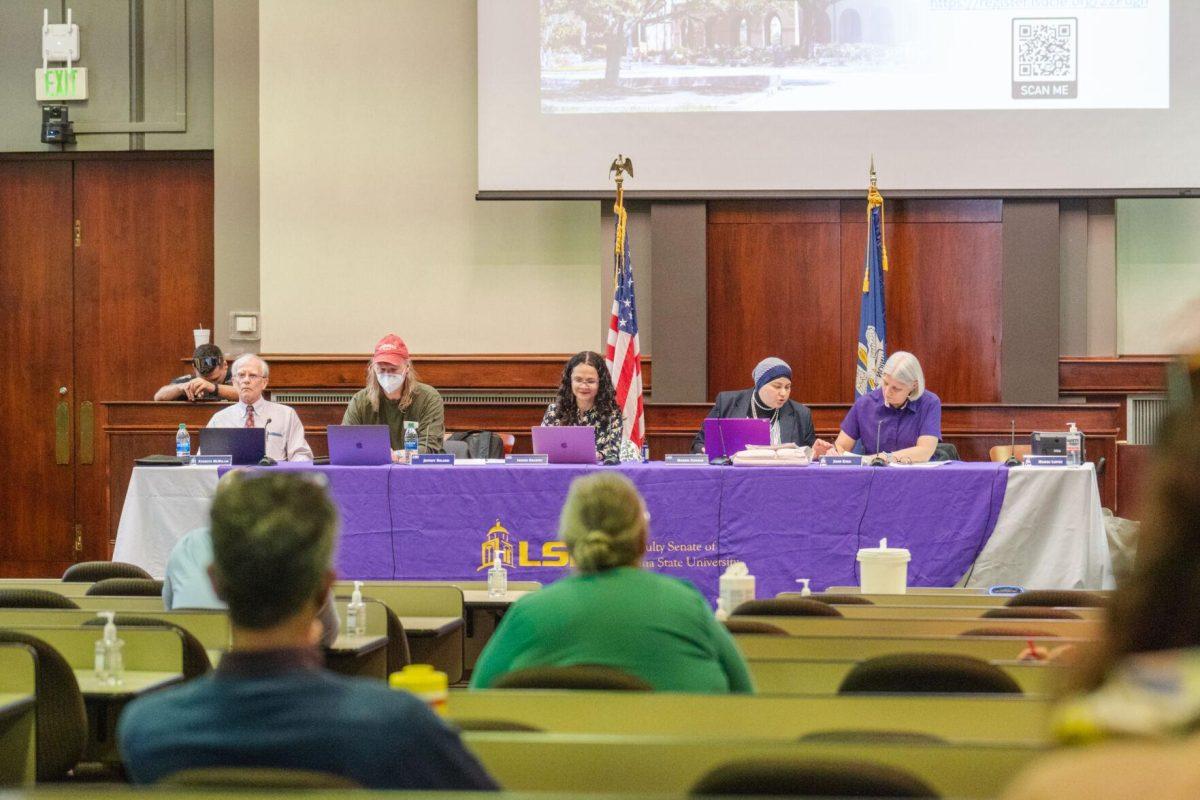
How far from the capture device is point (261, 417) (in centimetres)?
748

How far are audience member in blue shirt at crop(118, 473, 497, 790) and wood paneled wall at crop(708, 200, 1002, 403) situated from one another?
779 centimetres

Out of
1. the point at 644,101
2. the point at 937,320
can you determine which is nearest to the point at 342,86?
the point at 644,101

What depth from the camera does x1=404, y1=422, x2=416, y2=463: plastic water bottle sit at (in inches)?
262

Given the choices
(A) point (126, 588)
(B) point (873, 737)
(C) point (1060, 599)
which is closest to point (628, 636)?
(B) point (873, 737)

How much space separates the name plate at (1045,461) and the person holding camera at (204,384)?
4.87 meters

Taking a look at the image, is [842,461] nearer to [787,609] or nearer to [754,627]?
[787,609]

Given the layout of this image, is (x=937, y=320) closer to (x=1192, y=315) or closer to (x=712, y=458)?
(x=712, y=458)

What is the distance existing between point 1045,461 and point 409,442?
3.08m

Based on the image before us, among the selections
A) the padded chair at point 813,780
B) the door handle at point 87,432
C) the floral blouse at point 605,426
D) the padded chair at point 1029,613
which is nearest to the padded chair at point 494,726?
the padded chair at point 813,780

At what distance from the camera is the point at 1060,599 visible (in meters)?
4.08

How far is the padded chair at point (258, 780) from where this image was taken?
1637mm

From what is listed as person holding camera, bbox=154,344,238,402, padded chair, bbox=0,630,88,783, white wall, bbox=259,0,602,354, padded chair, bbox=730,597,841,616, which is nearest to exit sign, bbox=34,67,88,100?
white wall, bbox=259,0,602,354

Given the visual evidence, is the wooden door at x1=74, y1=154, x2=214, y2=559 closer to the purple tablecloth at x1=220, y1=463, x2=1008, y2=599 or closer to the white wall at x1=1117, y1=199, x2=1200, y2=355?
the purple tablecloth at x1=220, y1=463, x2=1008, y2=599

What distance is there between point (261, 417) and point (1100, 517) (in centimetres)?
436
